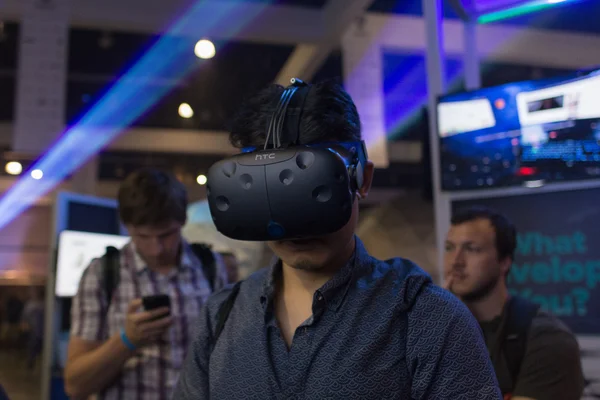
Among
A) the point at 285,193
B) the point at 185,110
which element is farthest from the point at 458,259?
the point at 185,110

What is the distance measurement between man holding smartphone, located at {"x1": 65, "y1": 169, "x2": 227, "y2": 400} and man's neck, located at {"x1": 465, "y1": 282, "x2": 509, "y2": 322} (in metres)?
0.88

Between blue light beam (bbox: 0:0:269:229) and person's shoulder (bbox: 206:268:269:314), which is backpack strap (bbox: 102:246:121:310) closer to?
person's shoulder (bbox: 206:268:269:314)

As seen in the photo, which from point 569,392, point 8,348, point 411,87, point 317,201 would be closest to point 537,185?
point 569,392

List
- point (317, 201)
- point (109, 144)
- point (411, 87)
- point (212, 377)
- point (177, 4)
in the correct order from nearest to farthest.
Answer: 1. point (317, 201)
2. point (212, 377)
3. point (177, 4)
4. point (411, 87)
5. point (109, 144)

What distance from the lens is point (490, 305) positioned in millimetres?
1738

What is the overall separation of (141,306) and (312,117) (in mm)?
997

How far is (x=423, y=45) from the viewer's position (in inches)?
206

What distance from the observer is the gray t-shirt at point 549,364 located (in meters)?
1.55

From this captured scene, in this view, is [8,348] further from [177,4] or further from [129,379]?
[129,379]

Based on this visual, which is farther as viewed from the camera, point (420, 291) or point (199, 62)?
point (199, 62)

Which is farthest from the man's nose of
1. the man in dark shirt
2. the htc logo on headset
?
the htc logo on headset

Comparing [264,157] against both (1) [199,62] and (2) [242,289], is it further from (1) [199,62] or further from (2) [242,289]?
(1) [199,62]

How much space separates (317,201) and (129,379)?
1.17 metres

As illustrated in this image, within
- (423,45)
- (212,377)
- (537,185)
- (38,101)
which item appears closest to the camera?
(212,377)
